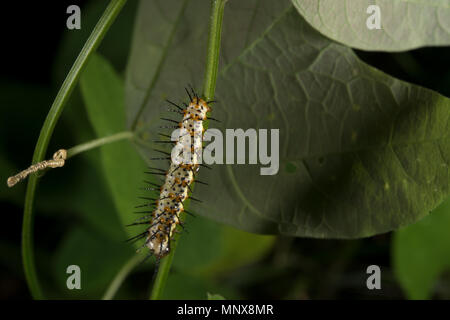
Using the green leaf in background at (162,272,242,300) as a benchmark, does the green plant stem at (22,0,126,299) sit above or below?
above

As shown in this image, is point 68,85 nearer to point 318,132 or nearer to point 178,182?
point 178,182

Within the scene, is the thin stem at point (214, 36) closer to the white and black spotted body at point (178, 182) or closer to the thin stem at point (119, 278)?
the white and black spotted body at point (178, 182)

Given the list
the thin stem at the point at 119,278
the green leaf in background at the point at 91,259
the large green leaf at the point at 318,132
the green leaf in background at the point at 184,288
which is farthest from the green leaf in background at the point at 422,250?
the green leaf in background at the point at 91,259

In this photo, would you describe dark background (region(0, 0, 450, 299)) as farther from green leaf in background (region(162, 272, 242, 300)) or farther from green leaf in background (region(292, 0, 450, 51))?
green leaf in background (region(292, 0, 450, 51))

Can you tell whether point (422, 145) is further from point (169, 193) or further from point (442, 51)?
point (442, 51)

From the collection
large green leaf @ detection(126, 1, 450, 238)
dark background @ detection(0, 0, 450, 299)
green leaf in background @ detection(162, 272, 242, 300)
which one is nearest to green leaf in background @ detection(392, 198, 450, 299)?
dark background @ detection(0, 0, 450, 299)

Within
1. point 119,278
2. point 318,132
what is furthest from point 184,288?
point 318,132

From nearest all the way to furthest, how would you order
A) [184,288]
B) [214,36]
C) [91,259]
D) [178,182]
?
[214,36] → [178,182] → [184,288] → [91,259]
